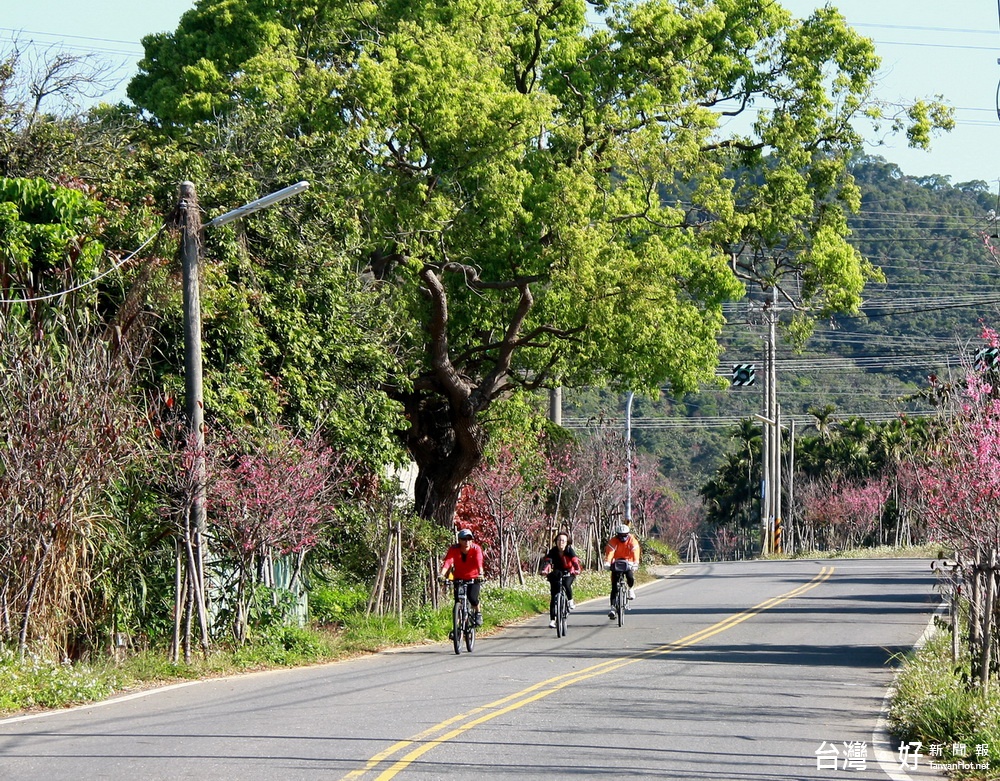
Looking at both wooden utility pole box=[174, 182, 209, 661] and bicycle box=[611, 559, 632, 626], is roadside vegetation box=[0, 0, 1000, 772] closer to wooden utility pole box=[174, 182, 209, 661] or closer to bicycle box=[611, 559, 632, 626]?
wooden utility pole box=[174, 182, 209, 661]

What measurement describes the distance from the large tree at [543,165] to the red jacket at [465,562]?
22.0 feet

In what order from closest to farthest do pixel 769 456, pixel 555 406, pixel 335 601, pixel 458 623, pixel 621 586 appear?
pixel 458 623
pixel 335 601
pixel 621 586
pixel 555 406
pixel 769 456

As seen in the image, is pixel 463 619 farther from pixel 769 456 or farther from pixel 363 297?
pixel 769 456

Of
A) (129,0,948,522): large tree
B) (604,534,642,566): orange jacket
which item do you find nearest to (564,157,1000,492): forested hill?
(129,0,948,522): large tree

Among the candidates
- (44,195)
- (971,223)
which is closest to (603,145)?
(44,195)

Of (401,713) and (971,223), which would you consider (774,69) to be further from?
(971,223)

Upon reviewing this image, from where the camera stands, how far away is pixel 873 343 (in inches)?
3455

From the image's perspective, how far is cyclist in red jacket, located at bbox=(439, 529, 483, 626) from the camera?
2161cm

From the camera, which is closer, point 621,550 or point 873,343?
point 621,550

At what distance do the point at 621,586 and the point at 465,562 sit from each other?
5523 millimetres

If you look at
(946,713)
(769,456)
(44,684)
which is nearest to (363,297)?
(44,684)

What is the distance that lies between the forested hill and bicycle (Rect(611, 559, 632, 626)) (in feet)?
157

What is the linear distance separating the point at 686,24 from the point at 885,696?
18030 millimetres

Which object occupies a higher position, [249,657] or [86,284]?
[86,284]
